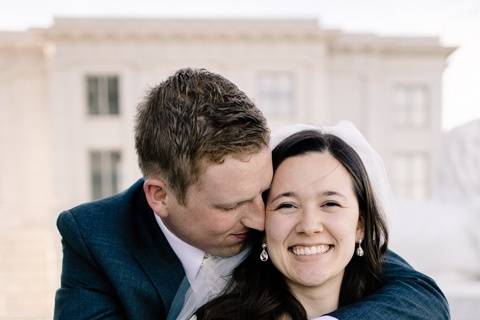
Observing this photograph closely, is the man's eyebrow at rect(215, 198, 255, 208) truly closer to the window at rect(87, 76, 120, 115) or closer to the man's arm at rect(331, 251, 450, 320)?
the man's arm at rect(331, 251, 450, 320)

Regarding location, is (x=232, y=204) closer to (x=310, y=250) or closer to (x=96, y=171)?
(x=310, y=250)

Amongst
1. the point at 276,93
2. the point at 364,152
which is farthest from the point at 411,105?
the point at 364,152

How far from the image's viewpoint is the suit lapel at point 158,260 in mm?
1967

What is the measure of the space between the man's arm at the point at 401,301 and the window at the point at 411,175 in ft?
57.2

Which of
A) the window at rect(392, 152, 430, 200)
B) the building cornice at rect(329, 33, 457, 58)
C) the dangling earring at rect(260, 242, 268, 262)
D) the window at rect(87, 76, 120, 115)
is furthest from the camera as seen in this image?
the window at rect(392, 152, 430, 200)

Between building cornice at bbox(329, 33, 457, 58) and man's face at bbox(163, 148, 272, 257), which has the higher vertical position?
building cornice at bbox(329, 33, 457, 58)

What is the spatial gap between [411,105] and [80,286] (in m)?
18.8

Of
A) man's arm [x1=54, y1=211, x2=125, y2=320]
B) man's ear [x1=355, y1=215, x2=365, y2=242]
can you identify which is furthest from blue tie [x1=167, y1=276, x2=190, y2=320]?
man's ear [x1=355, y1=215, x2=365, y2=242]

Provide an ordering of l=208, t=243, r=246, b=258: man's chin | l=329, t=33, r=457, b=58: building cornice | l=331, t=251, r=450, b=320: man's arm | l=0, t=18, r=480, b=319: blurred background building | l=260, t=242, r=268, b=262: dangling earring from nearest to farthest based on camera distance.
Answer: l=331, t=251, r=450, b=320: man's arm
l=260, t=242, r=268, b=262: dangling earring
l=208, t=243, r=246, b=258: man's chin
l=0, t=18, r=480, b=319: blurred background building
l=329, t=33, r=457, b=58: building cornice

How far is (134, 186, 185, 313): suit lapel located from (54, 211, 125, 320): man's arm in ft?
0.62

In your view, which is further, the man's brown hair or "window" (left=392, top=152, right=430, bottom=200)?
"window" (left=392, top=152, right=430, bottom=200)

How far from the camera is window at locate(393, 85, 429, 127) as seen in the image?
61.6ft

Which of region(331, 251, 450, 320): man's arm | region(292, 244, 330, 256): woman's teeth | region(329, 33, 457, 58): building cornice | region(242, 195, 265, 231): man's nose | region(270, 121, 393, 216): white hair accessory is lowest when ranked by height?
region(331, 251, 450, 320): man's arm

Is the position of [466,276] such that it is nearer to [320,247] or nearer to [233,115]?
[320,247]
